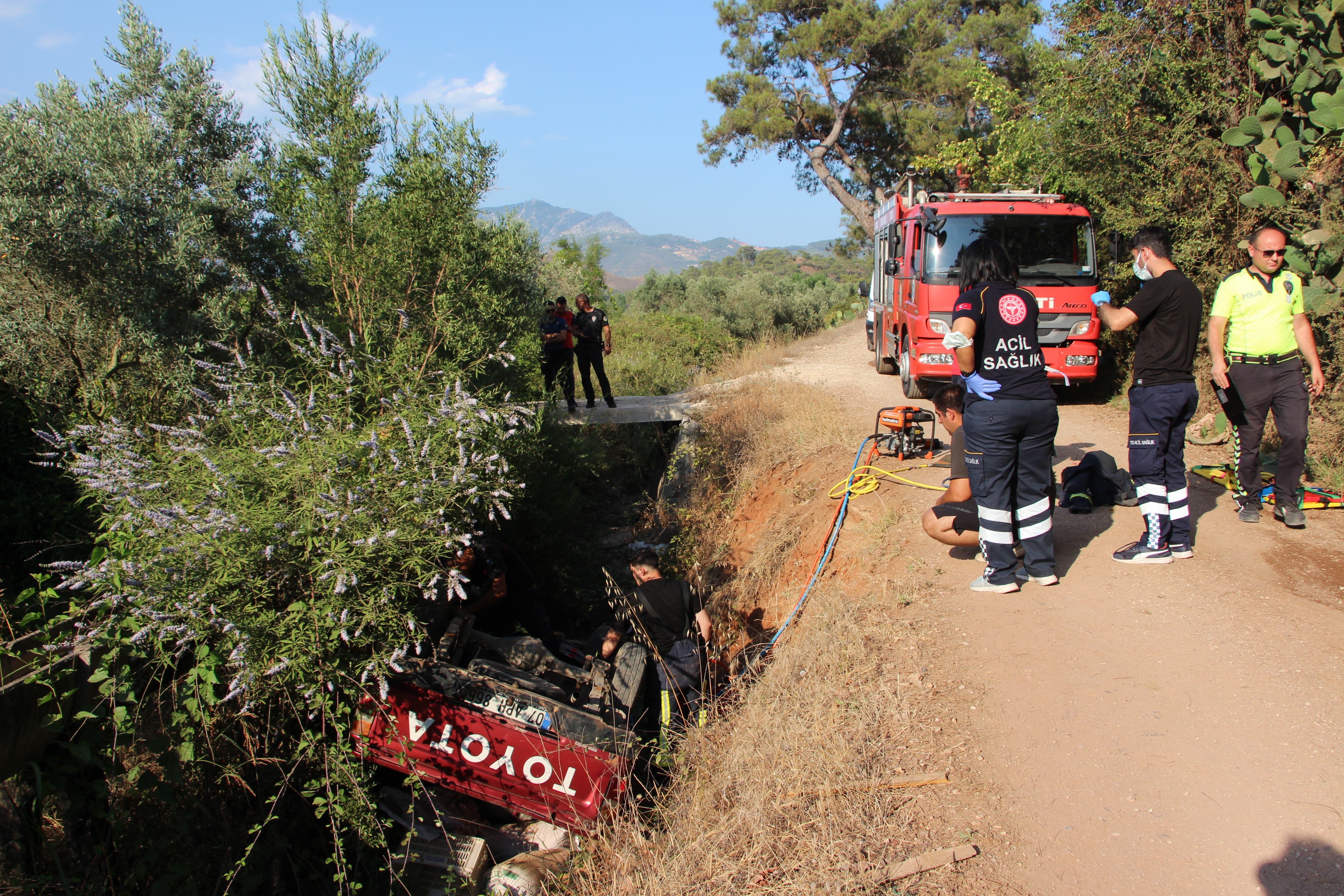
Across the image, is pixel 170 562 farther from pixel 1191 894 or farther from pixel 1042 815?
pixel 1191 894

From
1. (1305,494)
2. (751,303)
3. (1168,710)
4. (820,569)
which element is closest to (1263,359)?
(1305,494)

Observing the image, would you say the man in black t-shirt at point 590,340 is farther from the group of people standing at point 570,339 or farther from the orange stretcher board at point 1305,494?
the orange stretcher board at point 1305,494

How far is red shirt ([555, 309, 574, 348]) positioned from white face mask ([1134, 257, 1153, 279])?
784 centimetres

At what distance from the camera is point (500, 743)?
4.58m

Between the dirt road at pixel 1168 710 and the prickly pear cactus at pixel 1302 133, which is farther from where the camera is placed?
the prickly pear cactus at pixel 1302 133

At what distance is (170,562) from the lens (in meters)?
3.83

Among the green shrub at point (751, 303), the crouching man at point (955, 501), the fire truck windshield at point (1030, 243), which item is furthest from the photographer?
the green shrub at point (751, 303)

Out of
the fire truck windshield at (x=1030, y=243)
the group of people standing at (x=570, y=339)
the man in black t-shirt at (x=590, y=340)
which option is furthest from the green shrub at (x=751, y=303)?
the fire truck windshield at (x=1030, y=243)

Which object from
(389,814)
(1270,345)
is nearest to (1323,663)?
(1270,345)

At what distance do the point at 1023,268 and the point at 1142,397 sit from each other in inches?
223

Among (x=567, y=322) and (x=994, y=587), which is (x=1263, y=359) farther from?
(x=567, y=322)

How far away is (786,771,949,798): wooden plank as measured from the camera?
11.2 feet

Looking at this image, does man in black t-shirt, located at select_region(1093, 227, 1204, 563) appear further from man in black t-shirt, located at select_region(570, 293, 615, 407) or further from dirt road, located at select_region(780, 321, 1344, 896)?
man in black t-shirt, located at select_region(570, 293, 615, 407)

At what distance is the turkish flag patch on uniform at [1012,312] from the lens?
4.32m
